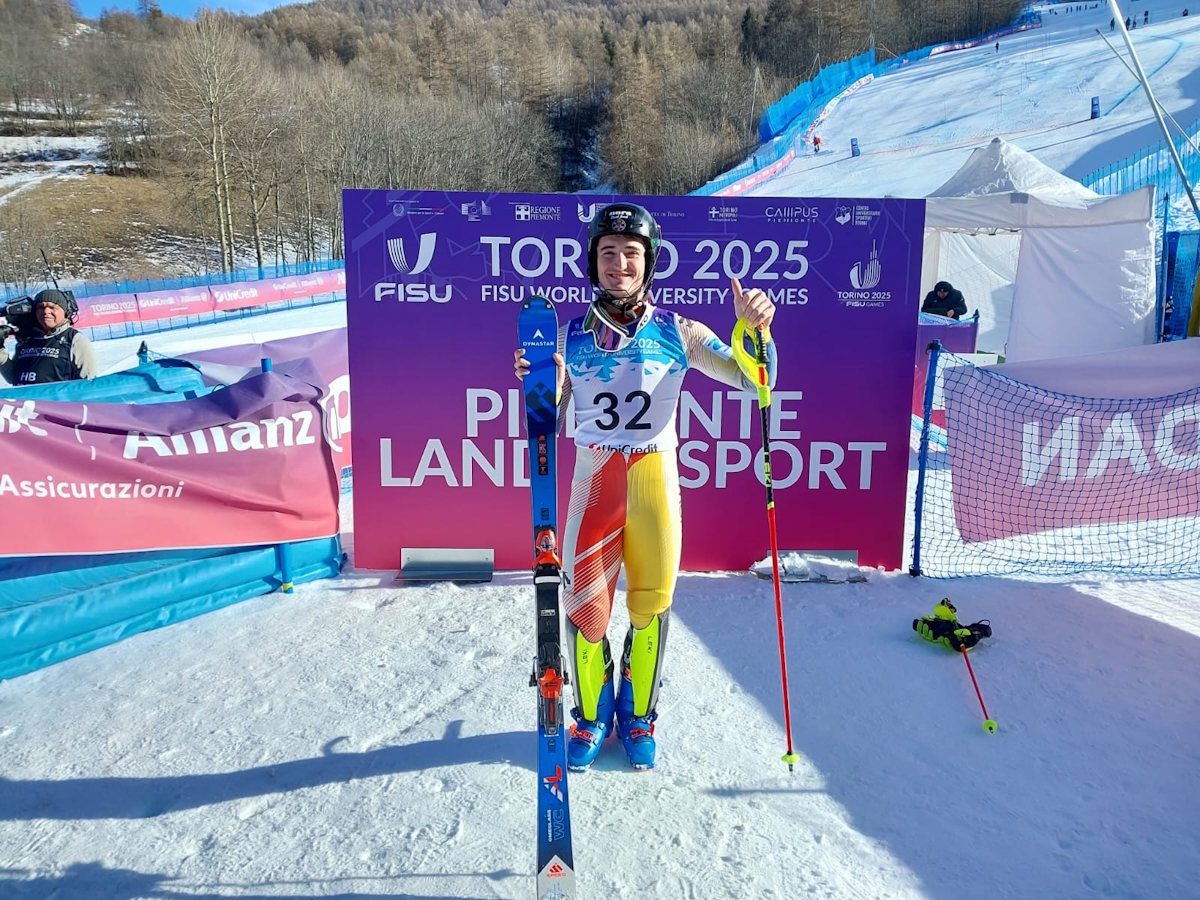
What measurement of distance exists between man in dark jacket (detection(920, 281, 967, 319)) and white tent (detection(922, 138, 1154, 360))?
771mm

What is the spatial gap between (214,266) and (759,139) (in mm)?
35981

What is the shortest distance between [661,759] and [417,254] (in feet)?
10.0

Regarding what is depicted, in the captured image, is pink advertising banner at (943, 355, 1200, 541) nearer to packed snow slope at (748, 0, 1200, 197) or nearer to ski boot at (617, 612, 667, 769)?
ski boot at (617, 612, 667, 769)

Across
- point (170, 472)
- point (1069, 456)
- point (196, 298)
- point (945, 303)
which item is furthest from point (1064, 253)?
point (196, 298)

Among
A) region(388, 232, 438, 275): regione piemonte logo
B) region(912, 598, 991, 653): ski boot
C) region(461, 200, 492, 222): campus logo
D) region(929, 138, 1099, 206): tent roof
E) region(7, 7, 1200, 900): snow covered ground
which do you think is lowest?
region(7, 7, 1200, 900): snow covered ground

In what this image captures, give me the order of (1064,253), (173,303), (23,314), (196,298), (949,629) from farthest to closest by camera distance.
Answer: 1. (196,298)
2. (173,303)
3. (1064,253)
4. (23,314)
5. (949,629)

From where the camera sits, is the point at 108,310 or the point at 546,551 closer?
the point at 546,551

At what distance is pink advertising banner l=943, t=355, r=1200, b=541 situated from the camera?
4410 mm

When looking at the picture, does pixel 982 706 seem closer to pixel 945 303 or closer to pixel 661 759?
pixel 661 759

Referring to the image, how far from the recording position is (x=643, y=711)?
3.03 m

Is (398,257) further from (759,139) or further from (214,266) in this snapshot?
(759,139)

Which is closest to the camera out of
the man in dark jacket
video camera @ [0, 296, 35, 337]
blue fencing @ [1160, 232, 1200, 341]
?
video camera @ [0, 296, 35, 337]

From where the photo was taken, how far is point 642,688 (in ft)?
9.86

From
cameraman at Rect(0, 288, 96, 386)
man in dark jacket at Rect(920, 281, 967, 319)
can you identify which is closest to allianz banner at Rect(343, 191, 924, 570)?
cameraman at Rect(0, 288, 96, 386)
